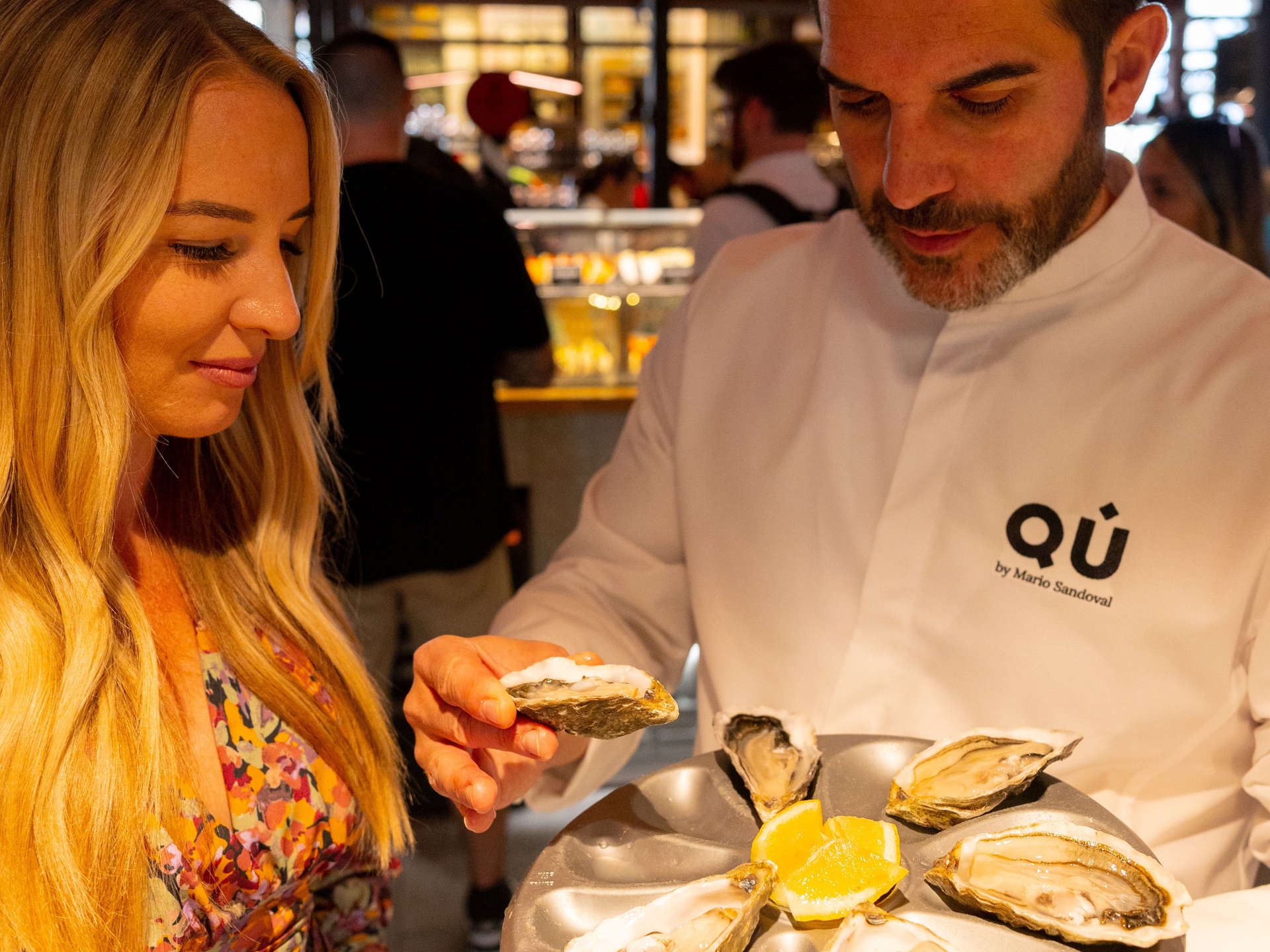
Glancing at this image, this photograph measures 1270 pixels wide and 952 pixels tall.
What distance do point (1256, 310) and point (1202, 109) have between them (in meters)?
8.20

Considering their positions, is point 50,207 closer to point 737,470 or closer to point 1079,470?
point 737,470

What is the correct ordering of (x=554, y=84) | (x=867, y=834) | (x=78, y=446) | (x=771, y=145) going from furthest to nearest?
1. (x=554, y=84)
2. (x=771, y=145)
3. (x=78, y=446)
4. (x=867, y=834)

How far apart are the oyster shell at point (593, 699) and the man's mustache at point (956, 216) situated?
23.2 inches

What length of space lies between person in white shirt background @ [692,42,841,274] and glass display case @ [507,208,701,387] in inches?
20.9

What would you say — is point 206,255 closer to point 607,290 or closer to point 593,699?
point 593,699

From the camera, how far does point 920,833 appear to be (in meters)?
0.93

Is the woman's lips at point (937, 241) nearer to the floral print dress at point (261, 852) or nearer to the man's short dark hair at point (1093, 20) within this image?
the man's short dark hair at point (1093, 20)

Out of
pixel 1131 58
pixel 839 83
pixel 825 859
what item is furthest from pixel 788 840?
pixel 1131 58

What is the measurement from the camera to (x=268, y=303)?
1.06 m

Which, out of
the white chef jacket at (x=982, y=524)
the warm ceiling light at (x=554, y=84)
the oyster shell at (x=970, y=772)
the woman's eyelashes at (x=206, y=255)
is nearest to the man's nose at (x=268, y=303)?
the woman's eyelashes at (x=206, y=255)

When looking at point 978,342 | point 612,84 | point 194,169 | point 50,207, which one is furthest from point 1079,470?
point 612,84

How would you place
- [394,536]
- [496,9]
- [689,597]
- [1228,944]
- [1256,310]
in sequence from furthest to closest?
1. [496,9]
2. [394,536]
3. [689,597]
4. [1256,310]
5. [1228,944]

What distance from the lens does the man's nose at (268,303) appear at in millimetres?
1046

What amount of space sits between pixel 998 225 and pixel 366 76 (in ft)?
6.77
